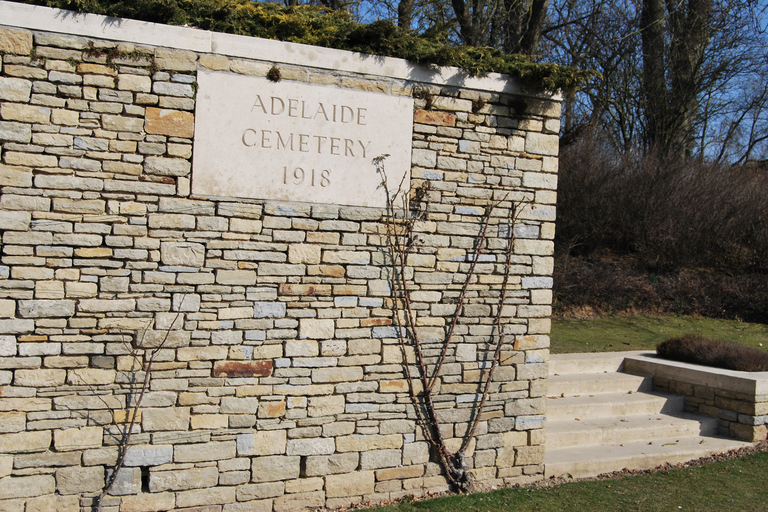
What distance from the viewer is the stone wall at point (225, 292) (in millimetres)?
4242

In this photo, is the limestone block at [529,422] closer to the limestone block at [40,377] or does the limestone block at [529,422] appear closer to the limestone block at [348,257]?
the limestone block at [348,257]

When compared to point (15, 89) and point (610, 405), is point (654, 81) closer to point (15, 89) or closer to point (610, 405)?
point (610, 405)

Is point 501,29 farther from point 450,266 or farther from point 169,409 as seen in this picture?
point 169,409

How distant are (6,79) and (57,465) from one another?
105 inches

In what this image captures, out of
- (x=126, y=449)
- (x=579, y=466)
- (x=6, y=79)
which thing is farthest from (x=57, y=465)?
(x=579, y=466)

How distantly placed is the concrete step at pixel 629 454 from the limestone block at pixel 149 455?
131 inches

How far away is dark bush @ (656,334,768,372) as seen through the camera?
7.41 m

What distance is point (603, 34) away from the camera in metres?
14.5

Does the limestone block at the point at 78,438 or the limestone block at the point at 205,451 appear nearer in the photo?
the limestone block at the point at 78,438

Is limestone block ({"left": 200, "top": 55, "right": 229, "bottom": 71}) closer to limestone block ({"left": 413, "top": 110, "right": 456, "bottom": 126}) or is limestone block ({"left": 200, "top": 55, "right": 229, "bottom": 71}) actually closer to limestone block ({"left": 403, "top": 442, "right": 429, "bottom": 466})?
limestone block ({"left": 413, "top": 110, "right": 456, "bottom": 126})

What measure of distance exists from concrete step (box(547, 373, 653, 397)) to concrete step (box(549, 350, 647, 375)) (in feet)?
0.29

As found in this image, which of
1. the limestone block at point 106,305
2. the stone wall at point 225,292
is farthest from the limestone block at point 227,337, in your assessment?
the limestone block at point 106,305

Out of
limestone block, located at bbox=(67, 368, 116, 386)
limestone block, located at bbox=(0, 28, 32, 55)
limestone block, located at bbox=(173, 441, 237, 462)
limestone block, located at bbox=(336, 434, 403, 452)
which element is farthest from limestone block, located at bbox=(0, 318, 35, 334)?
limestone block, located at bbox=(336, 434, 403, 452)

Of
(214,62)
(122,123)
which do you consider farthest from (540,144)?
(122,123)
